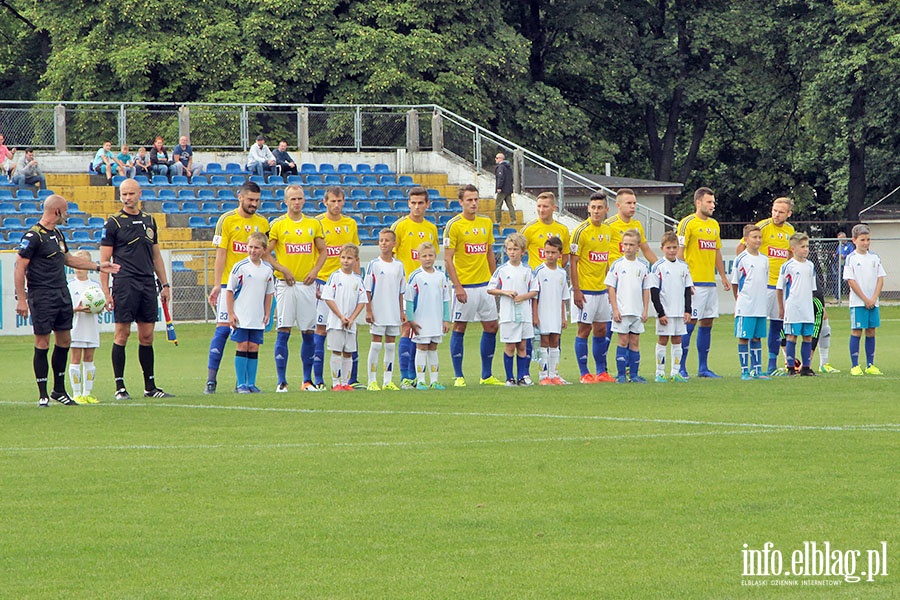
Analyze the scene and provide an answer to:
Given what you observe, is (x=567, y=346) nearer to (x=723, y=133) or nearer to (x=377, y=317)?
(x=377, y=317)

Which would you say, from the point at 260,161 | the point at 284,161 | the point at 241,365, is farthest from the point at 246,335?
the point at 284,161

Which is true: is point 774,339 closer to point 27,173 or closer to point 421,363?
point 421,363

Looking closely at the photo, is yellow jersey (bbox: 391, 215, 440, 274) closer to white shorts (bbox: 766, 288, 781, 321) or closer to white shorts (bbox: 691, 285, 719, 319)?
white shorts (bbox: 691, 285, 719, 319)

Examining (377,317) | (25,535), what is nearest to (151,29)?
(377,317)

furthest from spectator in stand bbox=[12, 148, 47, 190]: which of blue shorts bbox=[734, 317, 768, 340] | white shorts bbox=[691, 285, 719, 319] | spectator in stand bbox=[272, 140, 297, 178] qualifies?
blue shorts bbox=[734, 317, 768, 340]

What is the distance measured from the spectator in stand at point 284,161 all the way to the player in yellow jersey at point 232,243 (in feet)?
68.2

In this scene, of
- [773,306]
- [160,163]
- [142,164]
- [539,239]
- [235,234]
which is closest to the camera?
[235,234]

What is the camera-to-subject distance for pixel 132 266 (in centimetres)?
1405

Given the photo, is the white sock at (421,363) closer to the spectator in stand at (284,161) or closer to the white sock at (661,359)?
the white sock at (661,359)

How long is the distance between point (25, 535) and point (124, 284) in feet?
22.0

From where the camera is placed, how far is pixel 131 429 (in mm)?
11930

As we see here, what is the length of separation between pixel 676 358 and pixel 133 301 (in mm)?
6563

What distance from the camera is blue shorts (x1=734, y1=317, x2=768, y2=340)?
16844mm

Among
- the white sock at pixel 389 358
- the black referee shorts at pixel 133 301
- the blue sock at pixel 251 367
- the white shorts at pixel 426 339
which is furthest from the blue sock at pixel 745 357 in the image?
the black referee shorts at pixel 133 301
